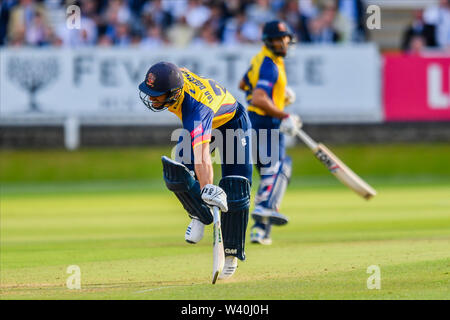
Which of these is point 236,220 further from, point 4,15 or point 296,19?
point 4,15

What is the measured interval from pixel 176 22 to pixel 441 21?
20.0ft

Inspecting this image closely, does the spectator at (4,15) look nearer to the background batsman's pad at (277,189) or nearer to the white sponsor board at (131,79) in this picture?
the white sponsor board at (131,79)

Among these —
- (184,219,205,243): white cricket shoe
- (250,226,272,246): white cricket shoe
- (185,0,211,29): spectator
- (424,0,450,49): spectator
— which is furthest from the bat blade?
(185,0,211,29): spectator

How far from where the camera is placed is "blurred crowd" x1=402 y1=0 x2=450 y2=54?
21.1 metres

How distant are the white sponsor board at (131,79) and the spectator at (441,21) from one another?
2138 mm

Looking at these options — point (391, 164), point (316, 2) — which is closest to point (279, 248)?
point (391, 164)

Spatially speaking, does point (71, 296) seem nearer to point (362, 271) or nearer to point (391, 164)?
point (362, 271)

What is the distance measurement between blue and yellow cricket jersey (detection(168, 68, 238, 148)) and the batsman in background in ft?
7.74

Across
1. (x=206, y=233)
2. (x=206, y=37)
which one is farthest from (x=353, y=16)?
(x=206, y=233)

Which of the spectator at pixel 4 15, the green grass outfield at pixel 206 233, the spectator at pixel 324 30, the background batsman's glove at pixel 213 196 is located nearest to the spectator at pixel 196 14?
the spectator at pixel 324 30

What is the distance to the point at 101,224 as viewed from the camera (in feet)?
41.5

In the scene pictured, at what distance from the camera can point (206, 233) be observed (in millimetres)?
11648

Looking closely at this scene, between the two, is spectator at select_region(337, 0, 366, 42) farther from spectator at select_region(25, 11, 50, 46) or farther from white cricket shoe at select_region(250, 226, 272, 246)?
white cricket shoe at select_region(250, 226, 272, 246)
